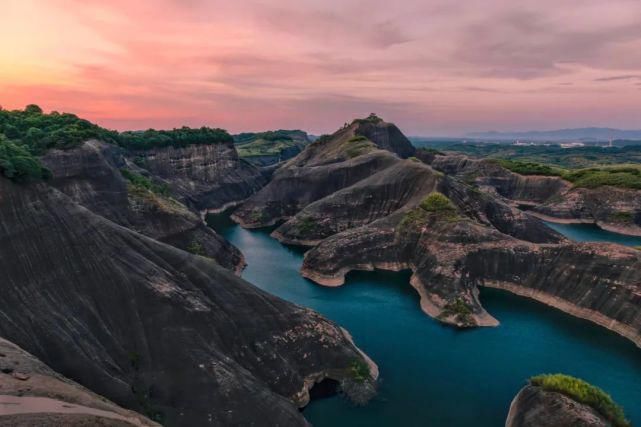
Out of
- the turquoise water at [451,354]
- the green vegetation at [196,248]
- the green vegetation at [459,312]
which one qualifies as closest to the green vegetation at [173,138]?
the green vegetation at [196,248]

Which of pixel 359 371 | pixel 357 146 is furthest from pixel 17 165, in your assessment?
pixel 357 146

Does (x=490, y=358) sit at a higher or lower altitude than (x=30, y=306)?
lower

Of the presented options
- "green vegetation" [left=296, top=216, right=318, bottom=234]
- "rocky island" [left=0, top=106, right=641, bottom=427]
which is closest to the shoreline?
"rocky island" [left=0, top=106, right=641, bottom=427]

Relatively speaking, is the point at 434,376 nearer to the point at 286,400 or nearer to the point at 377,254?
the point at 286,400

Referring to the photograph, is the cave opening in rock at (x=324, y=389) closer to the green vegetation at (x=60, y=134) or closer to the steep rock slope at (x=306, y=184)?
the green vegetation at (x=60, y=134)

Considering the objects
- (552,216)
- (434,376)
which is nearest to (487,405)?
(434,376)

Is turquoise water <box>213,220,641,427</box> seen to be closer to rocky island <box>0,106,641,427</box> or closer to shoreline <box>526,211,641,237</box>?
rocky island <box>0,106,641,427</box>
